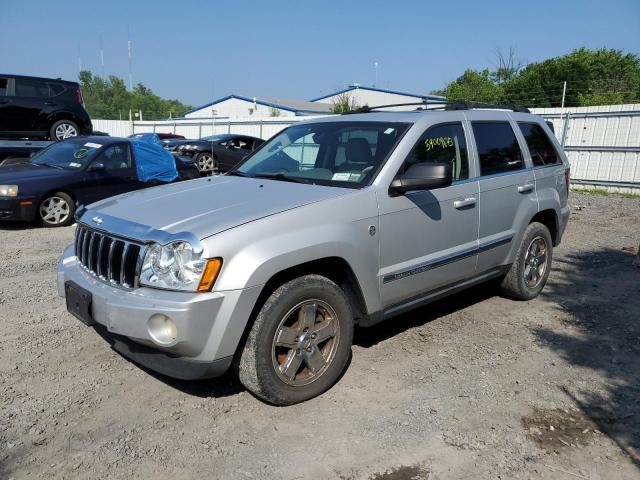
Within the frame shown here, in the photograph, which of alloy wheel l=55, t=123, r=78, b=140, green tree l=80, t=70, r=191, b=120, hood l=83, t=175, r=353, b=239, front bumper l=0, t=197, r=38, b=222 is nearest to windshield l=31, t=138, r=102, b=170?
front bumper l=0, t=197, r=38, b=222

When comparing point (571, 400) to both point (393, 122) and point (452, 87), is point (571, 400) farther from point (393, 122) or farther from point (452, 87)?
point (452, 87)

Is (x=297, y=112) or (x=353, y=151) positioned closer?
(x=353, y=151)

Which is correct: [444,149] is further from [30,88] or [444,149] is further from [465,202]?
[30,88]

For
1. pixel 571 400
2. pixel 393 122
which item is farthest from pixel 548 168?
pixel 571 400

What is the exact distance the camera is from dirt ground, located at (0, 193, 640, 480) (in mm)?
2771

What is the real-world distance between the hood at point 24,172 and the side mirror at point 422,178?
6.67 metres

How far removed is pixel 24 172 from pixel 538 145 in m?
7.47

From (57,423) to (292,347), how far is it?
1.44 m

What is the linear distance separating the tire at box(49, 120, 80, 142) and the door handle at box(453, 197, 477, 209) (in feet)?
35.4

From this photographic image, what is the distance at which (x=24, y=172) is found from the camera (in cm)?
832

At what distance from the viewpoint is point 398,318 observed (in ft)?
16.1

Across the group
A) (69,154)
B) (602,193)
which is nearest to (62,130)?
(69,154)

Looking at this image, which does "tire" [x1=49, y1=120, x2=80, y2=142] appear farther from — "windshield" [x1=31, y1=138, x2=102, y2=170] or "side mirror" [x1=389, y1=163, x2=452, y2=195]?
"side mirror" [x1=389, y1=163, x2=452, y2=195]

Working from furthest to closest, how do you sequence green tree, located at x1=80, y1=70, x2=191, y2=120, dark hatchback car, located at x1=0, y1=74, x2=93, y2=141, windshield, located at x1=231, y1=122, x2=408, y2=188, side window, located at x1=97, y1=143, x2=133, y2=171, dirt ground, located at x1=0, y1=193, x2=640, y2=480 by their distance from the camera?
green tree, located at x1=80, y1=70, x2=191, y2=120, dark hatchback car, located at x1=0, y1=74, x2=93, y2=141, side window, located at x1=97, y1=143, x2=133, y2=171, windshield, located at x1=231, y1=122, x2=408, y2=188, dirt ground, located at x1=0, y1=193, x2=640, y2=480
